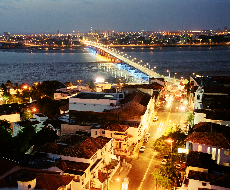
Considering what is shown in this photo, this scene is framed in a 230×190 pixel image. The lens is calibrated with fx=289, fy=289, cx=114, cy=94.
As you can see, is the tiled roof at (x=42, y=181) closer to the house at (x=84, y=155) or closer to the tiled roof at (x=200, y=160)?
the house at (x=84, y=155)

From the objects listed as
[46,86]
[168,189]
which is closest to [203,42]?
[46,86]

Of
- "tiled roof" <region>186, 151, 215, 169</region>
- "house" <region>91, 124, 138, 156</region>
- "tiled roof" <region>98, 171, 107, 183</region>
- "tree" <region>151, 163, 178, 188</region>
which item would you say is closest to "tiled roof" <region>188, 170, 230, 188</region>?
"tiled roof" <region>186, 151, 215, 169</region>

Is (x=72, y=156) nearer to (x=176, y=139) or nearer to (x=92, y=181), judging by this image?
(x=92, y=181)

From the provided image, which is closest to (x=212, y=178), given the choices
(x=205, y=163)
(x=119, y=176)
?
(x=205, y=163)

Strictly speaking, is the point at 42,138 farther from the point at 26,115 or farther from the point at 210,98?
the point at 210,98

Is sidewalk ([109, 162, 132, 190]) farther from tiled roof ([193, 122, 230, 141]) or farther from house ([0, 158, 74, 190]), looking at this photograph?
tiled roof ([193, 122, 230, 141])

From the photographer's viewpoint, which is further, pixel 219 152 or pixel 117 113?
pixel 117 113
